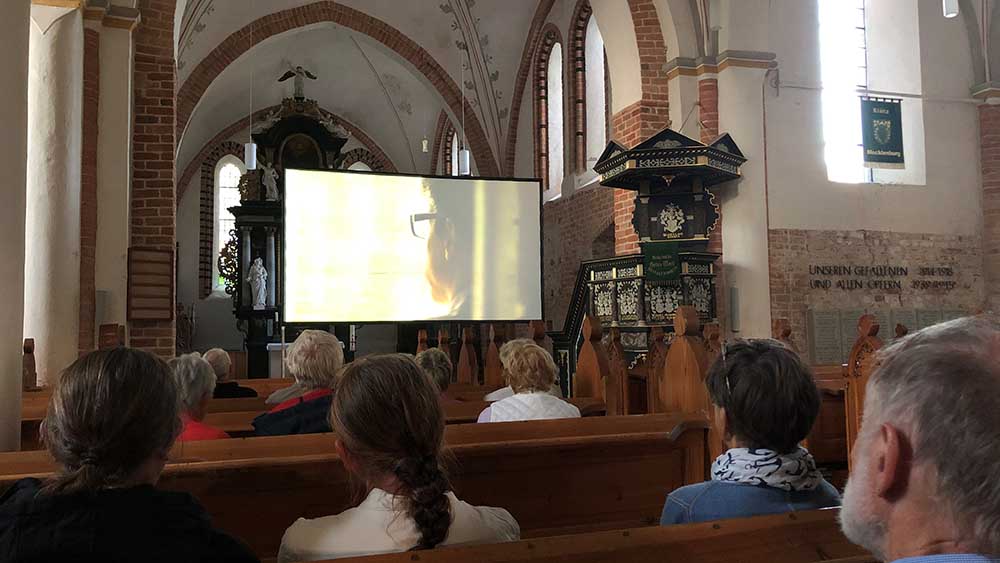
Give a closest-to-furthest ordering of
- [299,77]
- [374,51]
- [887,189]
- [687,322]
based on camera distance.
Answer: [687,322] → [887,189] → [374,51] → [299,77]

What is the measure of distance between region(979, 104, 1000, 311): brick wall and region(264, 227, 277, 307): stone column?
1300cm

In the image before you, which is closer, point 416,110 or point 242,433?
point 242,433

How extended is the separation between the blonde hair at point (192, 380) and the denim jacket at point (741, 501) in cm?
188

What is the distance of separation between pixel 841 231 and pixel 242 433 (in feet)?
28.6

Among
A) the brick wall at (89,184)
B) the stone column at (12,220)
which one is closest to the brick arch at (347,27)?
the brick wall at (89,184)

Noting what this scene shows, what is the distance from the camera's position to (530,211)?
313 inches

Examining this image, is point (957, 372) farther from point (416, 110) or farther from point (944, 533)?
point (416, 110)

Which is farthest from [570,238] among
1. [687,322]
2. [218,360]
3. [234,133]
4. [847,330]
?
[234,133]

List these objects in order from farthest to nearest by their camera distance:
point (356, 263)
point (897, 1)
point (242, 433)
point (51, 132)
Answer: point (897, 1) → point (356, 263) → point (51, 132) → point (242, 433)

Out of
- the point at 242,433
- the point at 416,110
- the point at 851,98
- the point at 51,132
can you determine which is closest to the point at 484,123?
the point at 416,110

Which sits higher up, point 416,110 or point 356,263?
point 416,110

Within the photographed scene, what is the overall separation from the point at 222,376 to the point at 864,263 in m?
8.32

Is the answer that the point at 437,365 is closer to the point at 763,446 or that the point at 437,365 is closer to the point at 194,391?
the point at 194,391

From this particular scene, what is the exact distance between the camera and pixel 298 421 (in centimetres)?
318
